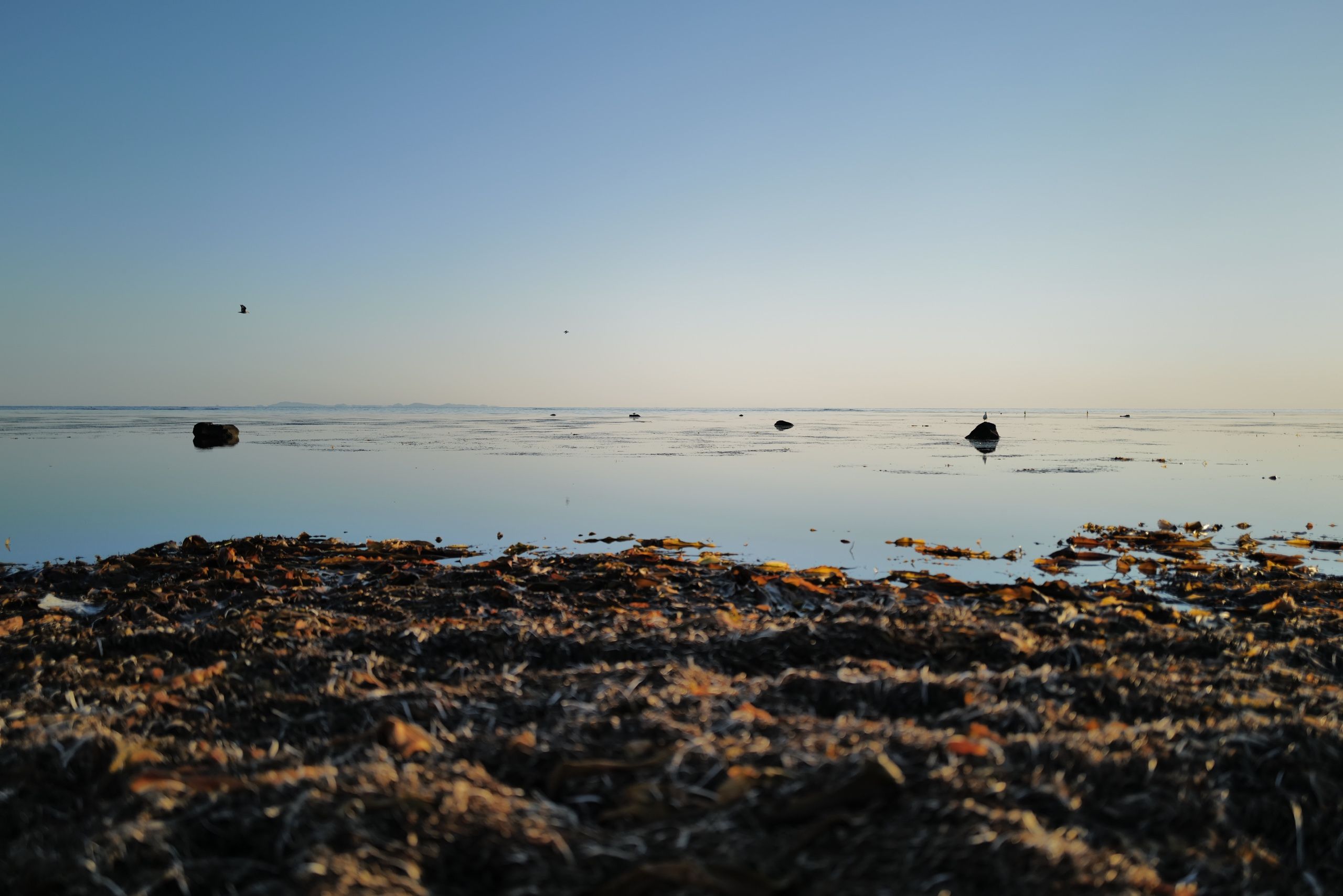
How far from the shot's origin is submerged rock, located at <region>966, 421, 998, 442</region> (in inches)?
1463

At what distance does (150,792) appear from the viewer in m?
2.61

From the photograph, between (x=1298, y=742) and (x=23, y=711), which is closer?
(x=1298, y=742)

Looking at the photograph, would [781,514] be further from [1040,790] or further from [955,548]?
[1040,790]

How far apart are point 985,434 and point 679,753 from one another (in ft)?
128

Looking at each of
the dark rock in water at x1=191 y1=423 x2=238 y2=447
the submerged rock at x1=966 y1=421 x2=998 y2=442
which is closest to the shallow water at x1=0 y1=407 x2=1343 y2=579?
the dark rock in water at x1=191 y1=423 x2=238 y2=447

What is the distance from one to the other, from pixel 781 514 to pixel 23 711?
11.6 metres

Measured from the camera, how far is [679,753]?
2.76m

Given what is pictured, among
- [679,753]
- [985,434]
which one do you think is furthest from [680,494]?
[985,434]

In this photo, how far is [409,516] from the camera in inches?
545

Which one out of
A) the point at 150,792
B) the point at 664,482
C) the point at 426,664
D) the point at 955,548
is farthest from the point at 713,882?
the point at 664,482

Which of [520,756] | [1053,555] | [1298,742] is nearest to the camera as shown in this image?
[520,756]

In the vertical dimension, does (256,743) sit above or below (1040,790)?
below

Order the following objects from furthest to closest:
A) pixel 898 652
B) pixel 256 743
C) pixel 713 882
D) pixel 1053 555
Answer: pixel 1053 555 < pixel 898 652 < pixel 256 743 < pixel 713 882

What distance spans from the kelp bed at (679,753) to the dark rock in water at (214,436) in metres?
29.0
